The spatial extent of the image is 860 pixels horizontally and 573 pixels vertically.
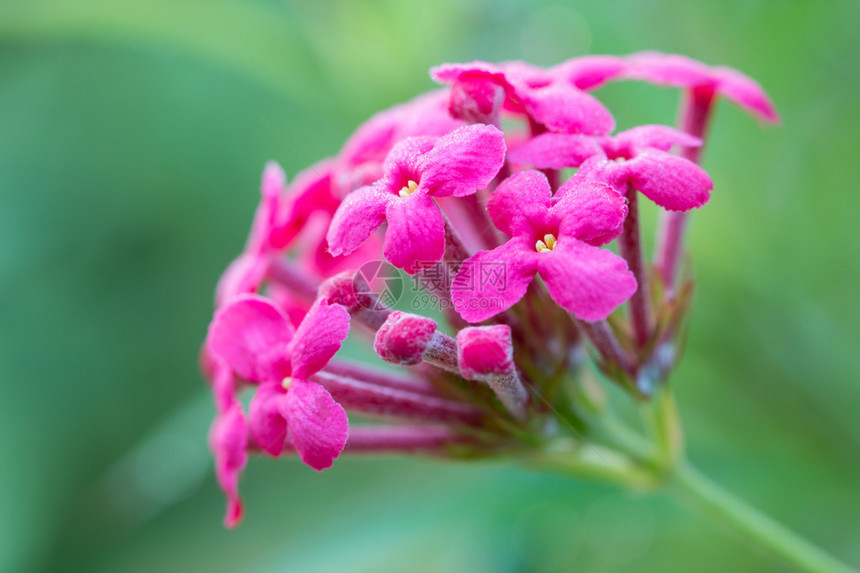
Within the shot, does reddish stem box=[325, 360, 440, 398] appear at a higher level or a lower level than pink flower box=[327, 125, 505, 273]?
lower

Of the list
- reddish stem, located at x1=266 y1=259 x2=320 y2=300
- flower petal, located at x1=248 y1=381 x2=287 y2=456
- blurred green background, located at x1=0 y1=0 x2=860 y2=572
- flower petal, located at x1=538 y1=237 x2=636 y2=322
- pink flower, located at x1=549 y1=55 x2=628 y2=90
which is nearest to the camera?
flower petal, located at x1=538 y1=237 x2=636 y2=322

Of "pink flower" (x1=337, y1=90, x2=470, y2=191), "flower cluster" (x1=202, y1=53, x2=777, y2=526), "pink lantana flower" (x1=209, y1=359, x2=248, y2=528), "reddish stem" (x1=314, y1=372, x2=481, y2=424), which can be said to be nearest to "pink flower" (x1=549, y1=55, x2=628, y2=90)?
"flower cluster" (x1=202, y1=53, x2=777, y2=526)

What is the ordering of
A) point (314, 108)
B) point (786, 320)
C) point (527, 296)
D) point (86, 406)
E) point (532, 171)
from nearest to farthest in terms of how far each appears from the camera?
1. point (532, 171)
2. point (527, 296)
3. point (786, 320)
4. point (314, 108)
5. point (86, 406)

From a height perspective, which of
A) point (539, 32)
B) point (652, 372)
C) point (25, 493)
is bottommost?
point (25, 493)

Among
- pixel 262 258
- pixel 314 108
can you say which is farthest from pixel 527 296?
pixel 314 108

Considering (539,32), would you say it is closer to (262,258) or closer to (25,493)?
(262,258)

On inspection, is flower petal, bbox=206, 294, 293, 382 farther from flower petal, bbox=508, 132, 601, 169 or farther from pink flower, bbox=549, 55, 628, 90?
pink flower, bbox=549, 55, 628, 90

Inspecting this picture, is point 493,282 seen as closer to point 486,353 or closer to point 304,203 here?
point 486,353

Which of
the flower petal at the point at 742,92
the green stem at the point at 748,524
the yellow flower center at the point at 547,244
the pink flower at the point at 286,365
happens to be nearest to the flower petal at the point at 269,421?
the pink flower at the point at 286,365
